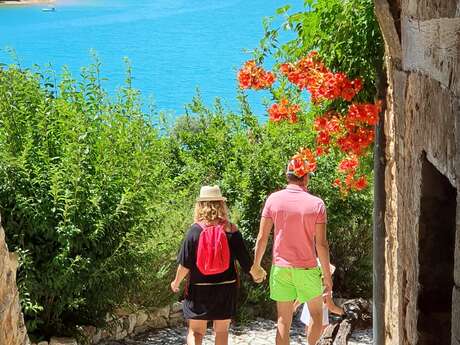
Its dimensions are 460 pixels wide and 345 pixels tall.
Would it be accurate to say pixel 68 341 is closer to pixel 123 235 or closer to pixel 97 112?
pixel 123 235

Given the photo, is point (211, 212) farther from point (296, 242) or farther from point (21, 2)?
point (21, 2)

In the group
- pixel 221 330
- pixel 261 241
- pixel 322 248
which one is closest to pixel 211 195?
pixel 261 241

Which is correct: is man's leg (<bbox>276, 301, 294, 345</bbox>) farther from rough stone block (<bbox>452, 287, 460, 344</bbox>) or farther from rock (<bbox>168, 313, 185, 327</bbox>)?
rough stone block (<bbox>452, 287, 460, 344</bbox>)

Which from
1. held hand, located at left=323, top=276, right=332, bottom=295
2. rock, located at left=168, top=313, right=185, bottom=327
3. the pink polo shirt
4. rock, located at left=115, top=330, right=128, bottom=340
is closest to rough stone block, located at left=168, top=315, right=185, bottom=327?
rock, located at left=168, top=313, right=185, bottom=327

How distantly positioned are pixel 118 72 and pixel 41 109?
22365 millimetres

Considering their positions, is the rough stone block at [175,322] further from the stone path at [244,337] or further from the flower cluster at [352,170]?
the flower cluster at [352,170]

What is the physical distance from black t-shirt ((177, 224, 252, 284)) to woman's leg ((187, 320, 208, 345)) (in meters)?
0.32

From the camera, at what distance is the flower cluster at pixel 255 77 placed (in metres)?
5.44

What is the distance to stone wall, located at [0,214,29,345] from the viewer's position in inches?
135

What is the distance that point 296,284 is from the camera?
5457 millimetres

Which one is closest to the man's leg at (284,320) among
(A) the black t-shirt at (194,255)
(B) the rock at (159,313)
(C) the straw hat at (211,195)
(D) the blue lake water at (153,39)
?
A: (A) the black t-shirt at (194,255)

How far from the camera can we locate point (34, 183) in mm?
6508

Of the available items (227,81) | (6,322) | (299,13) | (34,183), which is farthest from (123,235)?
(227,81)

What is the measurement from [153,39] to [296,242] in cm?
2973
